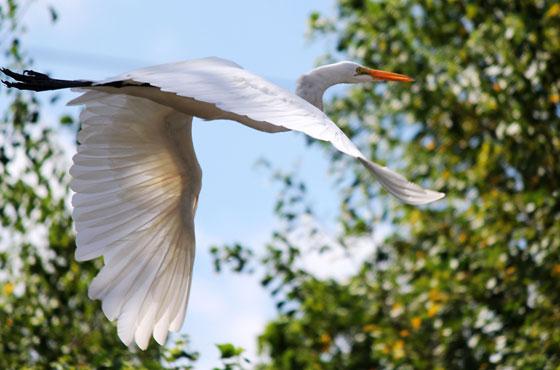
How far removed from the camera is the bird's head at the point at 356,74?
432 centimetres

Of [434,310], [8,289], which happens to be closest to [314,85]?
[434,310]

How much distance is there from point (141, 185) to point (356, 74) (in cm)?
94

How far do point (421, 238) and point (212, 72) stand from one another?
3144mm

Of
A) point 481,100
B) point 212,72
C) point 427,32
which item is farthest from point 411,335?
point 212,72

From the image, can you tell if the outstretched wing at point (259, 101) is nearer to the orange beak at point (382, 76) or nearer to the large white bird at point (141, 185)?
the large white bird at point (141, 185)

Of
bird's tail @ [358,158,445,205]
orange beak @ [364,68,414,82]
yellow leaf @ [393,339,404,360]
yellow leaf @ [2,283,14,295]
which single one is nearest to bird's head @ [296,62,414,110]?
orange beak @ [364,68,414,82]

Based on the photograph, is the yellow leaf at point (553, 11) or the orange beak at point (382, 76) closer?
the orange beak at point (382, 76)

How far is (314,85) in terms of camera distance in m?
4.09

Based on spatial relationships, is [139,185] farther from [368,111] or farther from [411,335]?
[368,111]

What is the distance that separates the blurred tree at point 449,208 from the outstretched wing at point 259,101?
2.21m

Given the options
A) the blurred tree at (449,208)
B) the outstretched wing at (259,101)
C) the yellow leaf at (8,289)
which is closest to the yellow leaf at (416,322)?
the blurred tree at (449,208)

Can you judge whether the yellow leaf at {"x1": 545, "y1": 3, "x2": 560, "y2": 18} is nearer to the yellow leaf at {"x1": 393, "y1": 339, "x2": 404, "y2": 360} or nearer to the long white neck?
the yellow leaf at {"x1": 393, "y1": 339, "x2": 404, "y2": 360}

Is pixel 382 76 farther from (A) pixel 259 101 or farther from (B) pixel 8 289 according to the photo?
(B) pixel 8 289

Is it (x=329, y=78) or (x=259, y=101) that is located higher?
(x=329, y=78)
